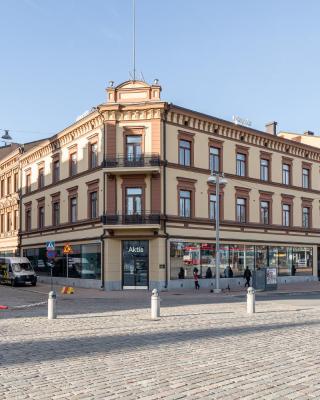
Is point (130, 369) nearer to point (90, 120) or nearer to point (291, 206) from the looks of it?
point (90, 120)

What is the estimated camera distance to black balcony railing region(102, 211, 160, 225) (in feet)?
101

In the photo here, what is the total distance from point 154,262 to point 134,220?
299 cm

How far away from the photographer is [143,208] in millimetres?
31531

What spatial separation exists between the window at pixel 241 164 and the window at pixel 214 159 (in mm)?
2253

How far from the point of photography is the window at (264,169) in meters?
39.0

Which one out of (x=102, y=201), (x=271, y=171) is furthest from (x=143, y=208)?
(x=271, y=171)

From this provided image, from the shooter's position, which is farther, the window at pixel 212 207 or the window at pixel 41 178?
A: the window at pixel 41 178

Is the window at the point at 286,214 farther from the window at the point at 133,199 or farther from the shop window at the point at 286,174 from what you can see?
the window at the point at 133,199

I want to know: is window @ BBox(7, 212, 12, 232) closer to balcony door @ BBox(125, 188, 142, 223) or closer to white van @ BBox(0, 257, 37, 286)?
white van @ BBox(0, 257, 37, 286)

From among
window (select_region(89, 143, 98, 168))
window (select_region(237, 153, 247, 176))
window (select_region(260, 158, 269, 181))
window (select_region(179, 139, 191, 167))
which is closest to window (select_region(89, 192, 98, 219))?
window (select_region(89, 143, 98, 168))

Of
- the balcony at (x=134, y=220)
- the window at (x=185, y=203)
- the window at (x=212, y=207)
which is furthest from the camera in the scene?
the window at (x=212, y=207)

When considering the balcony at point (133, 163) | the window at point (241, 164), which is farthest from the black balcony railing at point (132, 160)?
the window at point (241, 164)

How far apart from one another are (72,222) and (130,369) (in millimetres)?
28920

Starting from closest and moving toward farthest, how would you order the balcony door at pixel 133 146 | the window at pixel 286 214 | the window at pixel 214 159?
1. the balcony door at pixel 133 146
2. the window at pixel 214 159
3. the window at pixel 286 214
